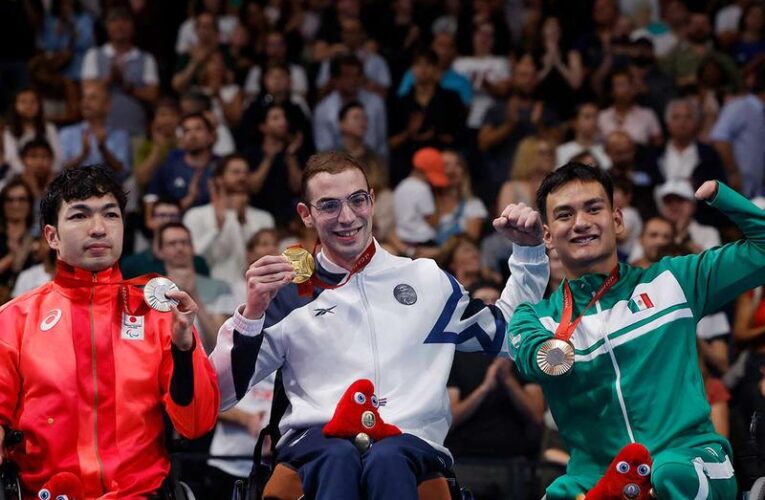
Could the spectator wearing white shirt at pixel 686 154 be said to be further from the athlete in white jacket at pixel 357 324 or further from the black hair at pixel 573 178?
the athlete in white jacket at pixel 357 324

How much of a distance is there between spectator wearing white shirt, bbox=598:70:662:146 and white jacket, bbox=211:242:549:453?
601 centimetres

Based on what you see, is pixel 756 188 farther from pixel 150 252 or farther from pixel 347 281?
pixel 347 281

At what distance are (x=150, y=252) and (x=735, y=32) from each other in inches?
242

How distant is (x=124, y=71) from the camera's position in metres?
11.3

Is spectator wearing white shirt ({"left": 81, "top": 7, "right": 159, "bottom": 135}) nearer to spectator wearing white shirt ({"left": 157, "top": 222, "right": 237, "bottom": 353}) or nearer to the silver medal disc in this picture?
spectator wearing white shirt ({"left": 157, "top": 222, "right": 237, "bottom": 353})

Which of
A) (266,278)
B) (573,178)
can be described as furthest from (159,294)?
(573,178)

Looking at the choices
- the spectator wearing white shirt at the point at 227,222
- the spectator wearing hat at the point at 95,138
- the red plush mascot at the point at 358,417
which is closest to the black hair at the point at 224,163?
the spectator wearing white shirt at the point at 227,222

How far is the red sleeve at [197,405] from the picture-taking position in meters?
4.65

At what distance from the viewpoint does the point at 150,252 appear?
8578 millimetres

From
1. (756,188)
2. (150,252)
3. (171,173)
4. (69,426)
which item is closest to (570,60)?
(756,188)

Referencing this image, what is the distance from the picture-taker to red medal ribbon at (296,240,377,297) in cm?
505

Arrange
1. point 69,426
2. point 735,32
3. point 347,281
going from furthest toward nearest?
point 735,32 → point 347,281 → point 69,426

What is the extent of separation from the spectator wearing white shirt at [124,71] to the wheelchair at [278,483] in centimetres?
622

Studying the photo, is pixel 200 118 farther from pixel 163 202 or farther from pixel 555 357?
pixel 555 357
